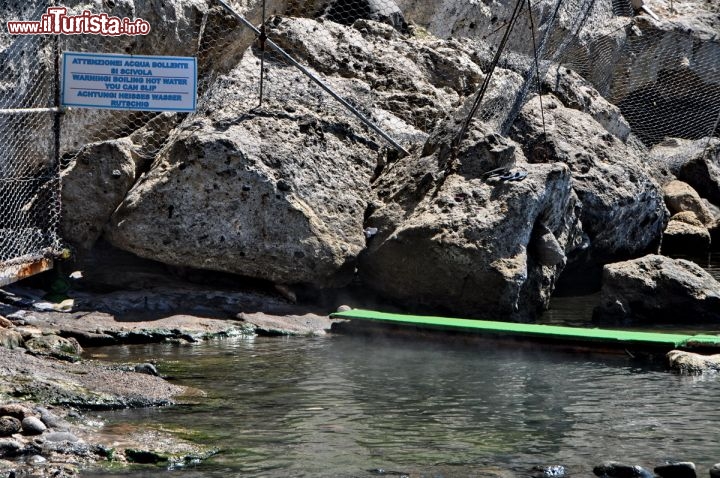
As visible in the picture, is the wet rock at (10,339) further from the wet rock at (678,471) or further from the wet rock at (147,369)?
the wet rock at (678,471)

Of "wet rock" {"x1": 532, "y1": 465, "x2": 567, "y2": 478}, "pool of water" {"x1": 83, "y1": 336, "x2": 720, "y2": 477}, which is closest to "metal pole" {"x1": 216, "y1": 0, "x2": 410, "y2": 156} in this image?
"pool of water" {"x1": 83, "y1": 336, "x2": 720, "y2": 477}

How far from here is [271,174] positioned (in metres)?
11.9

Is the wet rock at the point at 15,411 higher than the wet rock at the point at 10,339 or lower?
lower

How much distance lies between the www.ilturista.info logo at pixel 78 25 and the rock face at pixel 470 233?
346cm

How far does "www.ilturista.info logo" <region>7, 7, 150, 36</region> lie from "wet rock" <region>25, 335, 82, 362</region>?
3.53 metres

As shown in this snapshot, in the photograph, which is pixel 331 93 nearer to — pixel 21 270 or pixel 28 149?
pixel 28 149

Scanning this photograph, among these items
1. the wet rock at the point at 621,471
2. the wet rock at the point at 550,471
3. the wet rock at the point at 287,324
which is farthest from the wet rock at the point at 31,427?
the wet rock at the point at 287,324

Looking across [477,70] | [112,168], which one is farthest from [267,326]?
[477,70]

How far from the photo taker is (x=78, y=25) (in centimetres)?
1240

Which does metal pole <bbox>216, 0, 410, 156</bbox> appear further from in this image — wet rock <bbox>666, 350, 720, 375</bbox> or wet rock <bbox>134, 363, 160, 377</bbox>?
wet rock <bbox>134, 363, 160, 377</bbox>

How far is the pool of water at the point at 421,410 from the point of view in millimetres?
6848

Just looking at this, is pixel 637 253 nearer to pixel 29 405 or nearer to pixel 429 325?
pixel 429 325

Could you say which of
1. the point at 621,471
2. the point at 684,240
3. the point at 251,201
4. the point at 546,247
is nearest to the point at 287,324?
the point at 251,201

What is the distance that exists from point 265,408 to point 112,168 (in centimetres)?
485
